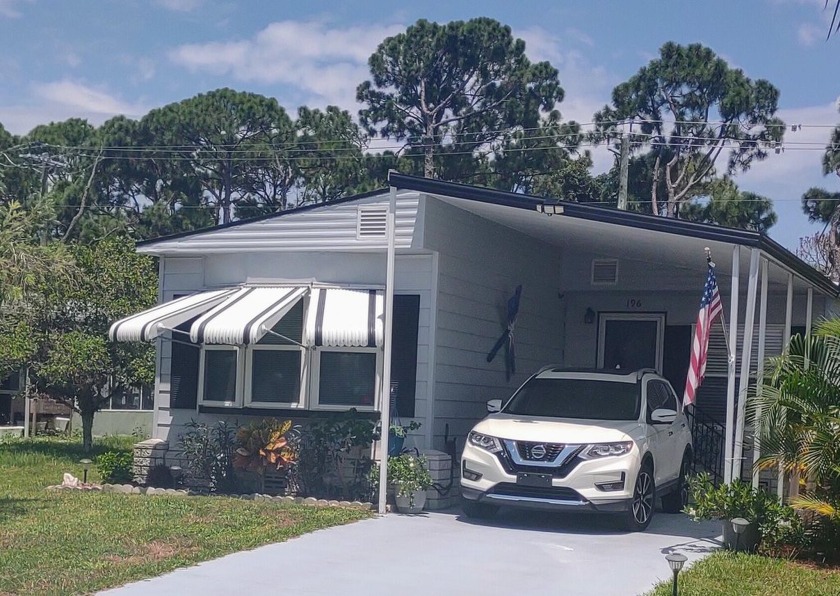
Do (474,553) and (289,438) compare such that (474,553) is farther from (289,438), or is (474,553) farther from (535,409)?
(289,438)

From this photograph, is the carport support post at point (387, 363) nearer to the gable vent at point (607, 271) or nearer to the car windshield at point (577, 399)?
the car windshield at point (577, 399)

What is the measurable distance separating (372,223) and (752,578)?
21.5 feet

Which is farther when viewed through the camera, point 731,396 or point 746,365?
point 746,365

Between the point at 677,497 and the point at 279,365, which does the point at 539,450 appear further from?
the point at 279,365

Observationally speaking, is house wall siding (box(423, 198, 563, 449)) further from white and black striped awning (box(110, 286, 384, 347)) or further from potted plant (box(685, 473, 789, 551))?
potted plant (box(685, 473, 789, 551))

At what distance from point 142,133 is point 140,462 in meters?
23.7

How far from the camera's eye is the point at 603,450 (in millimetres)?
10914

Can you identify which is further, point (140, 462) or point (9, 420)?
point (9, 420)

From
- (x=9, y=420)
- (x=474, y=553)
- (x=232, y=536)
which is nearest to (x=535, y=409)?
(x=474, y=553)

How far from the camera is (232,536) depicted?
10.1 meters

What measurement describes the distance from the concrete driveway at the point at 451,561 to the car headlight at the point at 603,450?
2.68 ft

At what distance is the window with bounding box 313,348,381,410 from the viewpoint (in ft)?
44.2

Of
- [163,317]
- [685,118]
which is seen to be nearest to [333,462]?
[163,317]

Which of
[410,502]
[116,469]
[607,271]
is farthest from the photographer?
[607,271]
